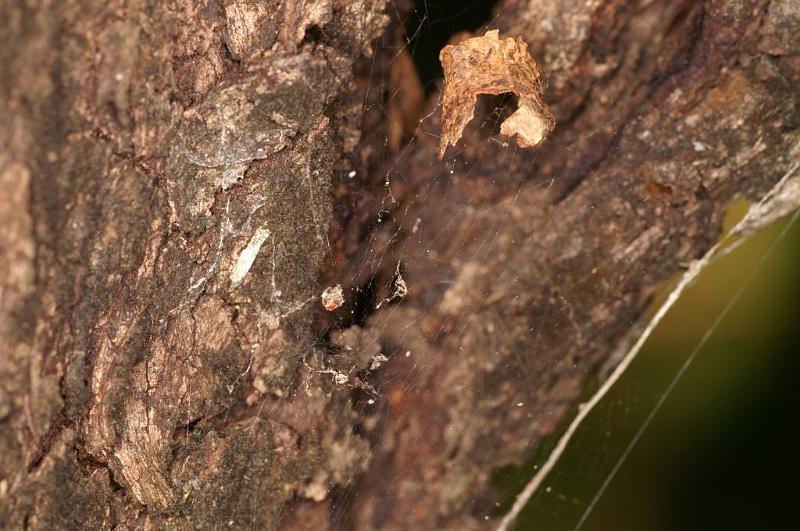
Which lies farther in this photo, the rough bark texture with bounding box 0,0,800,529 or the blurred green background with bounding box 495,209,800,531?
the blurred green background with bounding box 495,209,800,531

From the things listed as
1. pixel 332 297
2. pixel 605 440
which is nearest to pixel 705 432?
pixel 605 440

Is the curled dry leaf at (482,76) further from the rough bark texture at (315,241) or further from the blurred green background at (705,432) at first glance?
the blurred green background at (705,432)

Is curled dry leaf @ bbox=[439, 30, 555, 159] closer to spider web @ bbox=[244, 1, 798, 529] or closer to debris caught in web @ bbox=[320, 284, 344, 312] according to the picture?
debris caught in web @ bbox=[320, 284, 344, 312]

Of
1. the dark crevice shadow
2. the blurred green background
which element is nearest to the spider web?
the blurred green background

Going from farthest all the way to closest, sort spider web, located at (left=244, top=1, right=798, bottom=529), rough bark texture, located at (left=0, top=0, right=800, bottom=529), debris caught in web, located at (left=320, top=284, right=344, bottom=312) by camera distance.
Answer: spider web, located at (left=244, top=1, right=798, bottom=529), debris caught in web, located at (left=320, top=284, right=344, bottom=312), rough bark texture, located at (left=0, top=0, right=800, bottom=529)

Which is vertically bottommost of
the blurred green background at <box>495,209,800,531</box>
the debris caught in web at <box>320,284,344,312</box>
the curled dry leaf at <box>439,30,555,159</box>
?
the blurred green background at <box>495,209,800,531</box>

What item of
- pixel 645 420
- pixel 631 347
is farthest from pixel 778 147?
pixel 645 420
